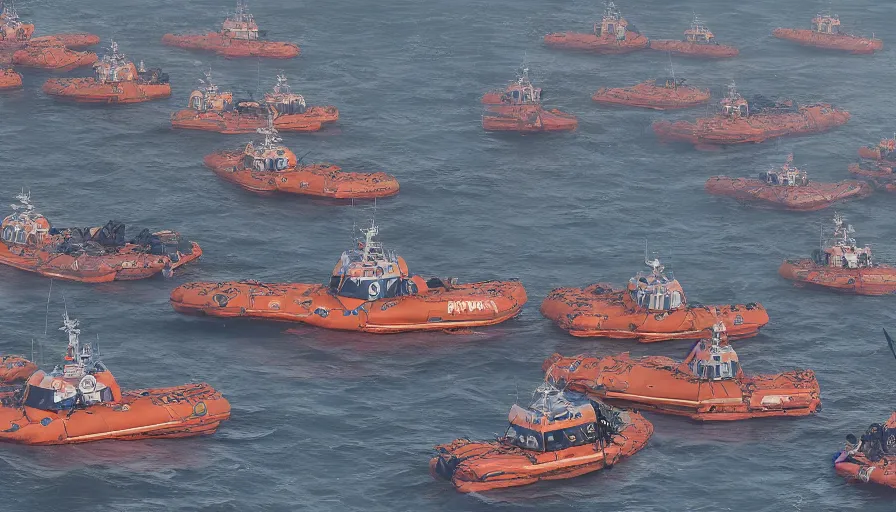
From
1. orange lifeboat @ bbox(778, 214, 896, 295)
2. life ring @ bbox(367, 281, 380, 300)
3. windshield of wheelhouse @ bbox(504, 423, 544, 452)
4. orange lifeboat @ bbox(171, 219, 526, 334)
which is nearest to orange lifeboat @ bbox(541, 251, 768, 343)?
orange lifeboat @ bbox(171, 219, 526, 334)

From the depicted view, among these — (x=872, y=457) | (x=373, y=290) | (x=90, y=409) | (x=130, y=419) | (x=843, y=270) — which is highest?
(x=843, y=270)

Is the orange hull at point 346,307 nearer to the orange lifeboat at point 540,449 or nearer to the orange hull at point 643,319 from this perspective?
the orange hull at point 643,319

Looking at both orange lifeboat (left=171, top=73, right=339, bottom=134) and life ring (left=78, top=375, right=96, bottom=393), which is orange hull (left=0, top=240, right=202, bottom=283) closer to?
life ring (left=78, top=375, right=96, bottom=393)

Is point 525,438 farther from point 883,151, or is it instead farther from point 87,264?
point 883,151

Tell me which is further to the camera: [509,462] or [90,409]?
[90,409]

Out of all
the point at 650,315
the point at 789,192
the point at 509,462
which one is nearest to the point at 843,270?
the point at 789,192

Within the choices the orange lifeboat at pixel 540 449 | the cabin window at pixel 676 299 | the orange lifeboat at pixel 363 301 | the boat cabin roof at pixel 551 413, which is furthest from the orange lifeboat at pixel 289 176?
the boat cabin roof at pixel 551 413

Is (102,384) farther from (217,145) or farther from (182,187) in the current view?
(217,145)
